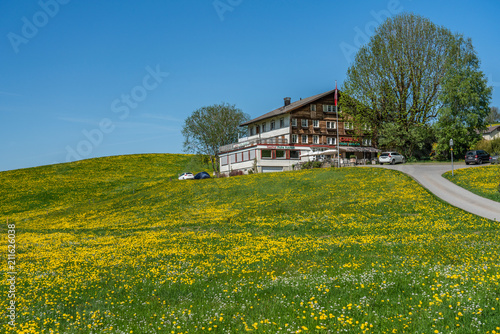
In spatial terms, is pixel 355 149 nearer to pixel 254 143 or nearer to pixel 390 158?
pixel 390 158

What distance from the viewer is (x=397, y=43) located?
7062 centimetres

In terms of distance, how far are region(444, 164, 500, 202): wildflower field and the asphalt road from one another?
0.81 m

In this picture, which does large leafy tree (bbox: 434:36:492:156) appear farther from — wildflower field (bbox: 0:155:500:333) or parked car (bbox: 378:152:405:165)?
wildflower field (bbox: 0:155:500:333)

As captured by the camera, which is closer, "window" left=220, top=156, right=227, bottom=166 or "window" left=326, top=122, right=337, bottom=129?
"window" left=326, top=122, right=337, bottom=129

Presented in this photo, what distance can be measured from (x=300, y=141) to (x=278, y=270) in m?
67.0

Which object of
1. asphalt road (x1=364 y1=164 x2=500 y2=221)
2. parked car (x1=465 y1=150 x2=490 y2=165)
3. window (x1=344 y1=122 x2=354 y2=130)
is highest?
window (x1=344 y1=122 x2=354 y2=130)

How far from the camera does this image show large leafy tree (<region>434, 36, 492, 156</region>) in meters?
66.8

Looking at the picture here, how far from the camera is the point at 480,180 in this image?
41531 millimetres

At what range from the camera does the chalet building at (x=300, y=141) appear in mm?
74625

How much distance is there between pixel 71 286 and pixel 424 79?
6947 cm

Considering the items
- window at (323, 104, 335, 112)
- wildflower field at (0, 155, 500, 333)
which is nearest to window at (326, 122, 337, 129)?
window at (323, 104, 335, 112)

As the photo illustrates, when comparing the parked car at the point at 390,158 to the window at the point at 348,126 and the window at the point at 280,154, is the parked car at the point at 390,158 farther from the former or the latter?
the window at the point at 280,154

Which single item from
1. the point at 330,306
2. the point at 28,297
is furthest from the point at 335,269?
the point at 28,297

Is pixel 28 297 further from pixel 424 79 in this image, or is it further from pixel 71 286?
pixel 424 79
